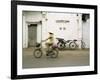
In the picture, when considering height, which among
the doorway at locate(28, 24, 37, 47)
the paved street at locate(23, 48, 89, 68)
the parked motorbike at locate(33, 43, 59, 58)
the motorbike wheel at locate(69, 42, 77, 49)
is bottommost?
the paved street at locate(23, 48, 89, 68)

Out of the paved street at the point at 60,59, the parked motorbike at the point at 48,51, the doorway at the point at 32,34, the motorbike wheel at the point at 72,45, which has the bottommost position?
the paved street at the point at 60,59

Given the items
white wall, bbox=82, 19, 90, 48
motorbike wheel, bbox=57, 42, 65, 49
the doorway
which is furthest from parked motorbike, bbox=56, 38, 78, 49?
the doorway

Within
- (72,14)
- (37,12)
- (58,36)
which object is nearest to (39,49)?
(58,36)

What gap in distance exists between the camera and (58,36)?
183 centimetres

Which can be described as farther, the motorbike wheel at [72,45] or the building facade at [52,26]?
the motorbike wheel at [72,45]

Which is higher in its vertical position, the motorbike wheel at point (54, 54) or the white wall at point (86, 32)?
the white wall at point (86, 32)

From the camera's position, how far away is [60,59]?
6.04 ft

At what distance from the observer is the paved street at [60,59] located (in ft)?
5.74

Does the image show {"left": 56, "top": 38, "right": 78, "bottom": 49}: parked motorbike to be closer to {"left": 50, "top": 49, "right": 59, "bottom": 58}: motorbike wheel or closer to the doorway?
{"left": 50, "top": 49, "right": 59, "bottom": 58}: motorbike wheel

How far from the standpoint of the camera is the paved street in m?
1.75

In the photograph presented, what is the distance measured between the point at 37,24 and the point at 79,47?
Result: 1.59 feet

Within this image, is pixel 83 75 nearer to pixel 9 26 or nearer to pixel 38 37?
pixel 38 37

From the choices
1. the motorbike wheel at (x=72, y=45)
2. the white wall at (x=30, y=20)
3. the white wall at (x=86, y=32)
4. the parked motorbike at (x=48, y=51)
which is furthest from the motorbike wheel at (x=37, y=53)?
the white wall at (x=86, y=32)

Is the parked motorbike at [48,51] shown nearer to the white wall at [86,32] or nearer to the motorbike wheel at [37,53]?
the motorbike wheel at [37,53]
